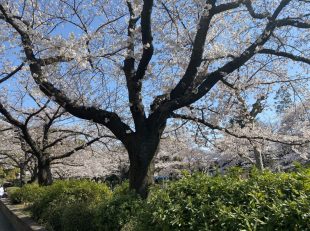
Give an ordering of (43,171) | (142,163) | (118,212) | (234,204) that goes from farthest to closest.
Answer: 1. (43,171)
2. (142,163)
3. (118,212)
4. (234,204)

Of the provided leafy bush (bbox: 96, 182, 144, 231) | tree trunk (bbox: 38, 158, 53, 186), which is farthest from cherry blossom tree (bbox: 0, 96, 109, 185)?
leafy bush (bbox: 96, 182, 144, 231)

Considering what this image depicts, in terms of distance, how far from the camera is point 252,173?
145 inches

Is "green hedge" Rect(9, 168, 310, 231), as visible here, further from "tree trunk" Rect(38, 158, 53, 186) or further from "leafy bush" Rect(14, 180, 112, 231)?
"tree trunk" Rect(38, 158, 53, 186)

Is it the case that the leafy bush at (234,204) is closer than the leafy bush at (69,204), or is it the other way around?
the leafy bush at (234,204)

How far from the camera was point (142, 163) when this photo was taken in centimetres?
709

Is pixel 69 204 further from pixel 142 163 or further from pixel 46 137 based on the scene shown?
pixel 46 137

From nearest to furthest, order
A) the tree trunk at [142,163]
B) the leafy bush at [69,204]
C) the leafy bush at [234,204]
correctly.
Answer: the leafy bush at [234,204] < the leafy bush at [69,204] < the tree trunk at [142,163]

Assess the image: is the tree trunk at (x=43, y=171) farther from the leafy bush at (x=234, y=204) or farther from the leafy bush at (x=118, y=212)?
the leafy bush at (x=234, y=204)

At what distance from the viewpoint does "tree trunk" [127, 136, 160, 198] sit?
7074 mm

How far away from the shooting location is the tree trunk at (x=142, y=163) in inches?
279

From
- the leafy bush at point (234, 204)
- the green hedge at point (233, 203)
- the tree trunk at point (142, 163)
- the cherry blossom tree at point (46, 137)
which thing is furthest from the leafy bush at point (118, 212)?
the cherry blossom tree at point (46, 137)

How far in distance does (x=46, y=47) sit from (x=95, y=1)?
6.09ft

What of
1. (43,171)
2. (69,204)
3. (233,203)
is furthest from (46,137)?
(233,203)

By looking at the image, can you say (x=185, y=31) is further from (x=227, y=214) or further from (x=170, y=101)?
(x=227, y=214)
